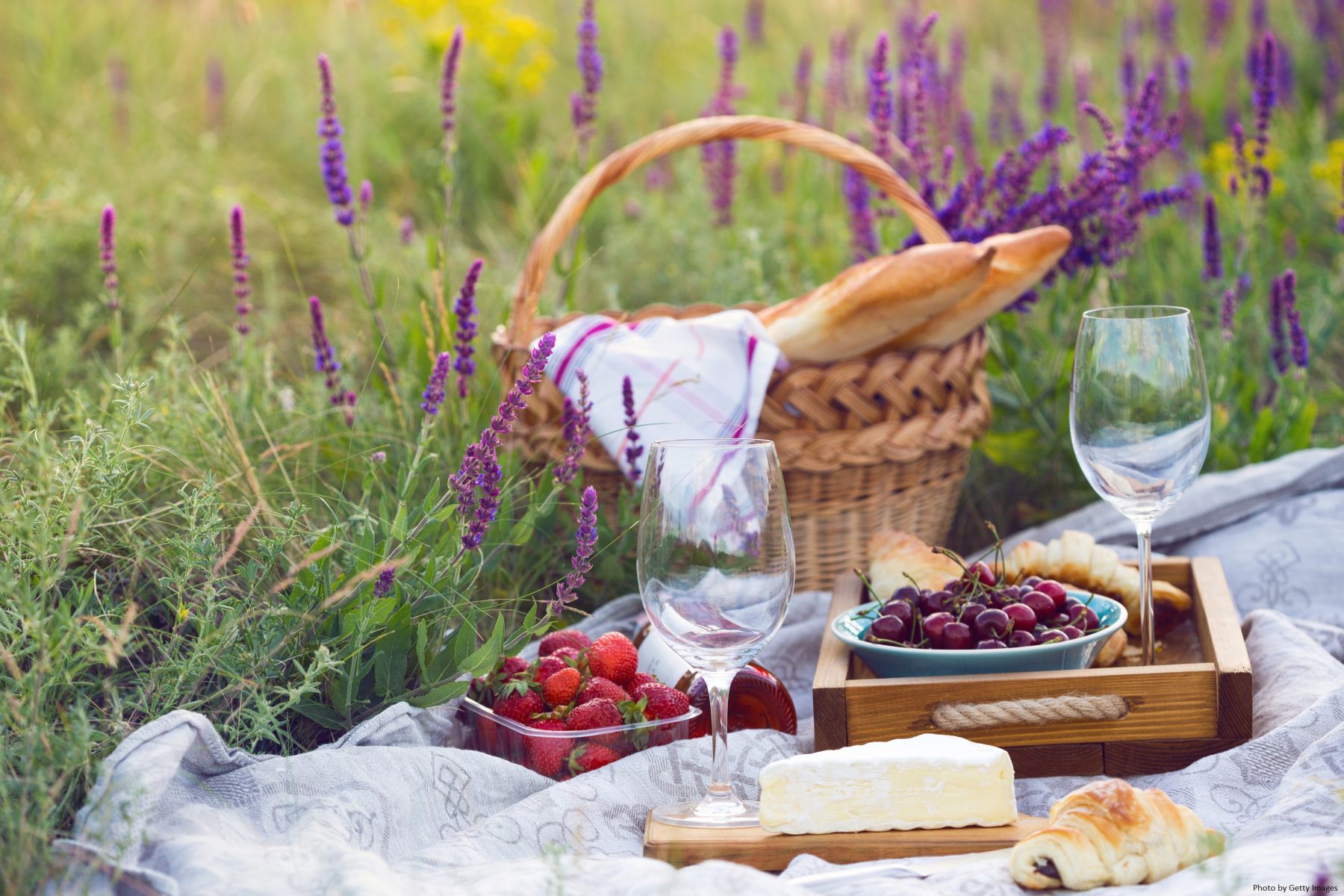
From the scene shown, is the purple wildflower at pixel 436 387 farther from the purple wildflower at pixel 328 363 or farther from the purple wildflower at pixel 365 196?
the purple wildflower at pixel 365 196

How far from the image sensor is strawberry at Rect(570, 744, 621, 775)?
1.50m

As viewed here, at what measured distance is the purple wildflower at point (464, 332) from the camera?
1.95 metres

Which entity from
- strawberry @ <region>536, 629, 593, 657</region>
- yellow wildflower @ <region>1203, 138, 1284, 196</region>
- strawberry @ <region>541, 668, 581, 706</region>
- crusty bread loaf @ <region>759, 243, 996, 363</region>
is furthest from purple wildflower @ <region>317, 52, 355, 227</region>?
yellow wildflower @ <region>1203, 138, 1284, 196</region>

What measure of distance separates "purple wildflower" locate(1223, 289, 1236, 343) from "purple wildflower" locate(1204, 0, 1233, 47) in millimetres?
2725

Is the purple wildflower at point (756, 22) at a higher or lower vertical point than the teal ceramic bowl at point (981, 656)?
higher

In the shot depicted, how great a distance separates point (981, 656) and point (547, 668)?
521 millimetres

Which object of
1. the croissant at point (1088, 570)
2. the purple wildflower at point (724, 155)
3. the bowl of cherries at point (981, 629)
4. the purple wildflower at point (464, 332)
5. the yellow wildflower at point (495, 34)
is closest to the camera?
the bowl of cherries at point (981, 629)

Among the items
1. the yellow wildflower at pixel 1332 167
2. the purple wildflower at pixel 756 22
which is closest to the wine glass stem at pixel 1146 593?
the yellow wildflower at pixel 1332 167

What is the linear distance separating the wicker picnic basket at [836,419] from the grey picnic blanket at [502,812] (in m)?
0.44

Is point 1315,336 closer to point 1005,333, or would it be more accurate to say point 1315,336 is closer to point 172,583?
point 1005,333

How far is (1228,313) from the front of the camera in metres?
2.48

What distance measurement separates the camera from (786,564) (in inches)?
49.6

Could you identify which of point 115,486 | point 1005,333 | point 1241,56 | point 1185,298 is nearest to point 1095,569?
point 1005,333

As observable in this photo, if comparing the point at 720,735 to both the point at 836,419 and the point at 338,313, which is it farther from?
the point at 338,313
